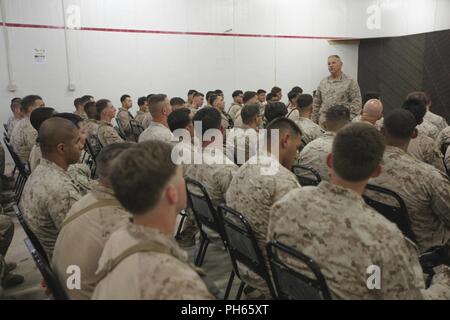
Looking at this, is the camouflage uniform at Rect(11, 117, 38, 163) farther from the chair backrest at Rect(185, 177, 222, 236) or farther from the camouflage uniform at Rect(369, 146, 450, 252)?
the camouflage uniform at Rect(369, 146, 450, 252)

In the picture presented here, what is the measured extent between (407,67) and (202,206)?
30.0 ft

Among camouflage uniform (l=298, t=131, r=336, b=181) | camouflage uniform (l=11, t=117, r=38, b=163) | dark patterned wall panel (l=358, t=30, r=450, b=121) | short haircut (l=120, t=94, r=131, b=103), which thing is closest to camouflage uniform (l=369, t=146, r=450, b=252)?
camouflage uniform (l=298, t=131, r=336, b=181)

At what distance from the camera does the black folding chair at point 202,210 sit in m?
2.31

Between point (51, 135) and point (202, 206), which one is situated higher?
point (51, 135)

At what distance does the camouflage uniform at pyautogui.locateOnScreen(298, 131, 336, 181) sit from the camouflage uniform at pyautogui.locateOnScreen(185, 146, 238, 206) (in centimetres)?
72

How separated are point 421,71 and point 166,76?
6.33 meters

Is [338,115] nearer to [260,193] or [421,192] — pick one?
[421,192]

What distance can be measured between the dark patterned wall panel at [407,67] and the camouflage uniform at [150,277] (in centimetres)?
917

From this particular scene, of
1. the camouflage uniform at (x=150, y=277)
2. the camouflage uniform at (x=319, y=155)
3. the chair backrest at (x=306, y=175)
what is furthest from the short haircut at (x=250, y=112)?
the camouflage uniform at (x=150, y=277)

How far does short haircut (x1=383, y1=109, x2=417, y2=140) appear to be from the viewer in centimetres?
242

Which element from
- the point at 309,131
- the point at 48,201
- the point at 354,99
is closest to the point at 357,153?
the point at 48,201

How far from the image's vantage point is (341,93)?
17.1 ft

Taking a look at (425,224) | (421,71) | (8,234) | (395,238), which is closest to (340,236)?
(395,238)
